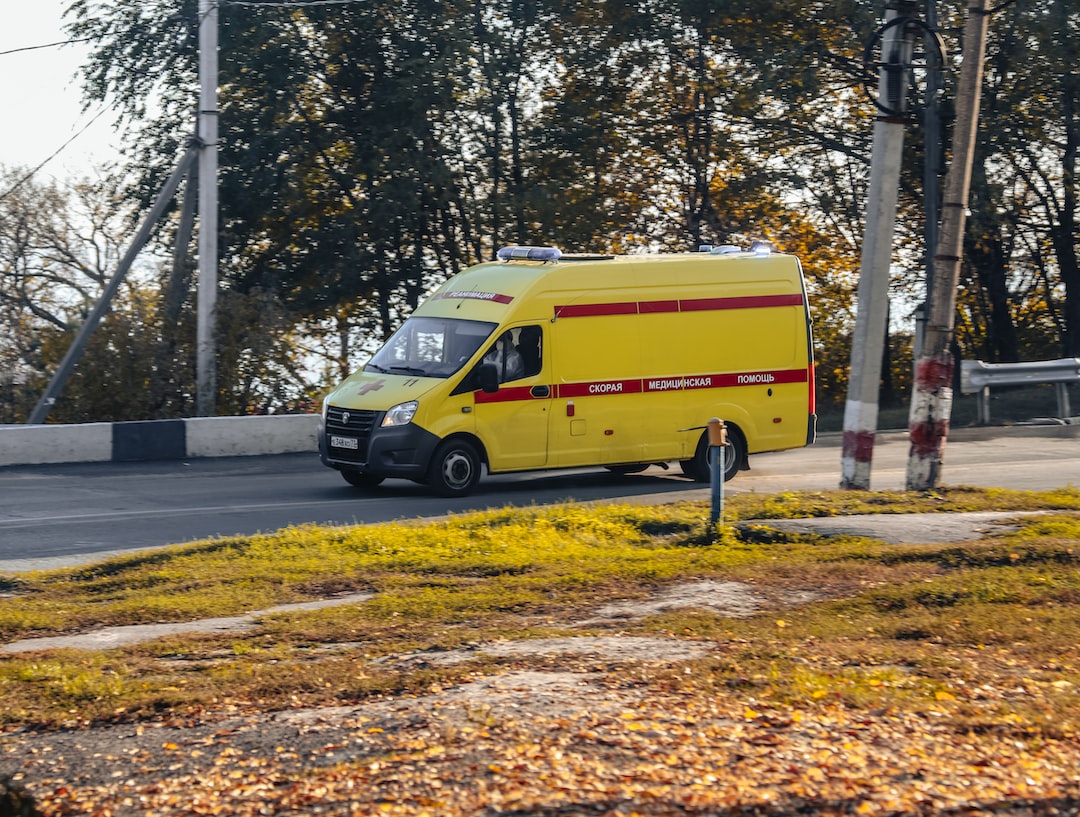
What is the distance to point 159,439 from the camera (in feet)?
59.7

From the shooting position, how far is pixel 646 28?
2556 centimetres

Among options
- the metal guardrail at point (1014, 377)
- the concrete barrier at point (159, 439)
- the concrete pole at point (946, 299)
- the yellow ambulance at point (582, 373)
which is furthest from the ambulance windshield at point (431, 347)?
the metal guardrail at point (1014, 377)

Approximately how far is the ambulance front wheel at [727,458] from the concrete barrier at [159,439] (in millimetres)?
5998

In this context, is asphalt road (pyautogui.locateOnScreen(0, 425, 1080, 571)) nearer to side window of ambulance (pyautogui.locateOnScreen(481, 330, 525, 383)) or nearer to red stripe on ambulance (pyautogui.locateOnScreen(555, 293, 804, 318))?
side window of ambulance (pyautogui.locateOnScreen(481, 330, 525, 383))

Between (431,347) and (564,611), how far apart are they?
7330 millimetres

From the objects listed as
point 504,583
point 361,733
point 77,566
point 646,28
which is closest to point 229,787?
point 361,733

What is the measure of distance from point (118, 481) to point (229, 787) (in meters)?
11.6

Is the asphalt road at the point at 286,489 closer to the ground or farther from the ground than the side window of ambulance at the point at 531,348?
closer to the ground

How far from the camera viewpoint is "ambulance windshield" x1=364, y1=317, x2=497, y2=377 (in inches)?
574

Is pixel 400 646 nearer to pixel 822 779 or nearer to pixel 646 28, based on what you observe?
pixel 822 779

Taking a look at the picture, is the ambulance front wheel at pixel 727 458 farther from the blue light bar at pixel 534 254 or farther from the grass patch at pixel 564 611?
the grass patch at pixel 564 611

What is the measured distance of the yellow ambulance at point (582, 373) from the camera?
14344 millimetres

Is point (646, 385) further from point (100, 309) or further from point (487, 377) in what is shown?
point (100, 309)

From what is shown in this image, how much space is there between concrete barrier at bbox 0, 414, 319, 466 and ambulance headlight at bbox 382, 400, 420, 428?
512 centimetres
